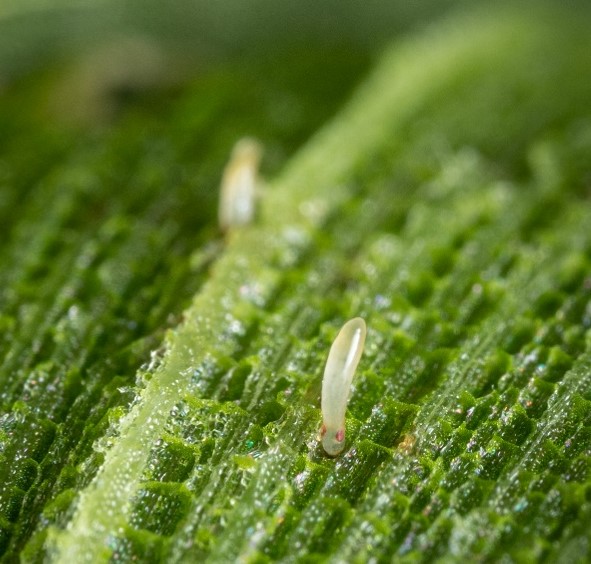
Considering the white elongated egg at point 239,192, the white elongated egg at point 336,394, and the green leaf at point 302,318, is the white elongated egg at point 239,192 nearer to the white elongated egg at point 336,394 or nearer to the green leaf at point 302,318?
the green leaf at point 302,318

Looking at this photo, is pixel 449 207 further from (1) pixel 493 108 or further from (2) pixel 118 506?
(2) pixel 118 506

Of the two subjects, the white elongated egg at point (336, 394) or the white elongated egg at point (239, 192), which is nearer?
the white elongated egg at point (336, 394)

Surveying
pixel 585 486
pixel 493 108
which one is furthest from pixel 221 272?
pixel 493 108

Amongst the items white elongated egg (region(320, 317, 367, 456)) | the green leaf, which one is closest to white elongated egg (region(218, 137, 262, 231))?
the green leaf

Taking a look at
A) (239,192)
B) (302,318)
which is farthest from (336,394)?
(239,192)

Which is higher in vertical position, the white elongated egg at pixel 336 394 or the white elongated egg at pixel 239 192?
the white elongated egg at pixel 239 192

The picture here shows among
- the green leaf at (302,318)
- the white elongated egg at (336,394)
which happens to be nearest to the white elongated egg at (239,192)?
the green leaf at (302,318)
